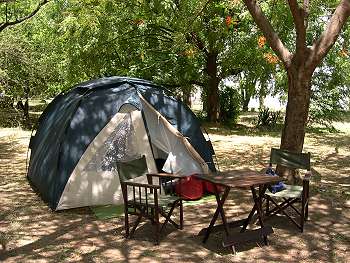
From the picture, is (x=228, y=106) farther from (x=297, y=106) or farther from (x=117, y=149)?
(x=117, y=149)

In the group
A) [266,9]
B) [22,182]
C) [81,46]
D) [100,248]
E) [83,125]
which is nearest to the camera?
[100,248]

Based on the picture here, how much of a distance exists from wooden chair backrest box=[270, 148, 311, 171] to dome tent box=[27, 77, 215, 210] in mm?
1499

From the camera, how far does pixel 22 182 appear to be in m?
8.41

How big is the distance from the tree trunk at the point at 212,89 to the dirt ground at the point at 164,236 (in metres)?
9.13

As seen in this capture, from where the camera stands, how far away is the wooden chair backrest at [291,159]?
6.17 metres

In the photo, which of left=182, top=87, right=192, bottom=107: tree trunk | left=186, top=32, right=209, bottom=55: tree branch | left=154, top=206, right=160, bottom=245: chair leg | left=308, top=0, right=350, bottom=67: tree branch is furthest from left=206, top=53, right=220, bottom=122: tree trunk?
left=154, top=206, right=160, bottom=245: chair leg

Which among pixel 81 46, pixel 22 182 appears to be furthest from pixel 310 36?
pixel 22 182

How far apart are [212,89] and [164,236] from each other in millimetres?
12206

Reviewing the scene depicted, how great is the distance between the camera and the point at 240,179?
16.7ft

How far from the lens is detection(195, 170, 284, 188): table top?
4809mm

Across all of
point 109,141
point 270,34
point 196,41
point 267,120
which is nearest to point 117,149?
point 109,141

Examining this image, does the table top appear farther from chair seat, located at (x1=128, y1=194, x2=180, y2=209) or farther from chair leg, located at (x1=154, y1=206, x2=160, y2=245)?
chair leg, located at (x1=154, y1=206, x2=160, y2=245)

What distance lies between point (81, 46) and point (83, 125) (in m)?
9.13

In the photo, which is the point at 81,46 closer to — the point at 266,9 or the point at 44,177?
the point at 266,9
